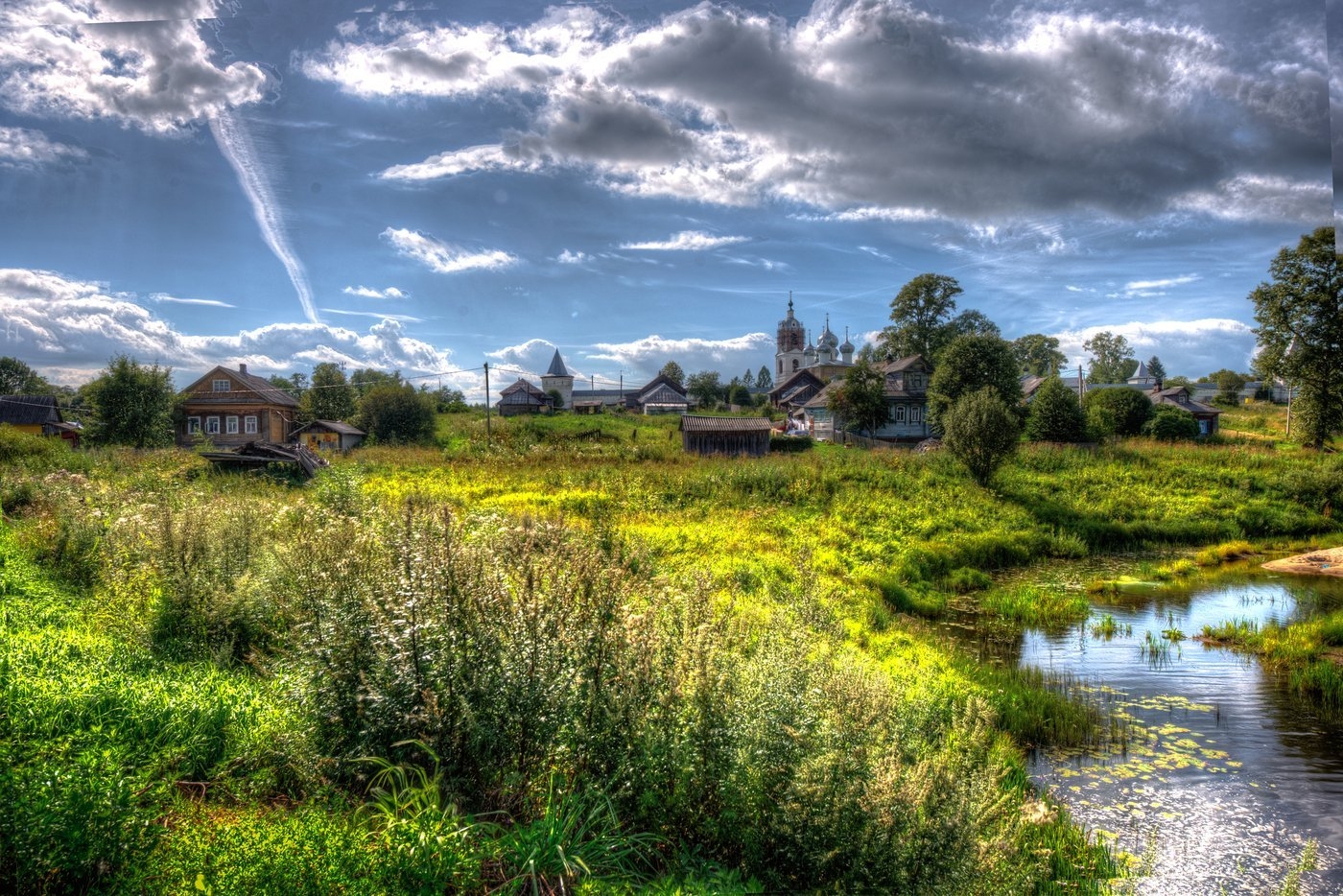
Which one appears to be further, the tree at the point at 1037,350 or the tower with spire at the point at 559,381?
the tower with spire at the point at 559,381

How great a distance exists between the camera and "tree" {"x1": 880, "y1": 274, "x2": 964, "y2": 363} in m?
30.5

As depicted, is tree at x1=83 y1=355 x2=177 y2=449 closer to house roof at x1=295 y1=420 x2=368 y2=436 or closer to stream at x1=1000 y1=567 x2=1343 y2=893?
house roof at x1=295 y1=420 x2=368 y2=436

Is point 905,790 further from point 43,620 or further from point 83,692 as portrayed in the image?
point 43,620

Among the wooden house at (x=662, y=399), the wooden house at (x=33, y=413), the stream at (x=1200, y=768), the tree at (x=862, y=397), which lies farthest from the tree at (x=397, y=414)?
the stream at (x=1200, y=768)

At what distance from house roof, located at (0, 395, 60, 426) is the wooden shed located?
19.3 meters

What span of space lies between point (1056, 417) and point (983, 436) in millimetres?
8005

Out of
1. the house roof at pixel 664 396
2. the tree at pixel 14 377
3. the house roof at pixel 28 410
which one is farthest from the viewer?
the house roof at pixel 664 396

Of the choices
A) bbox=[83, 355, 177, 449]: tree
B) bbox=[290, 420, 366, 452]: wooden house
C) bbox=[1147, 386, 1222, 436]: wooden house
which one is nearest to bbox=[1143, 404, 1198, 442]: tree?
bbox=[1147, 386, 1222, 436]: wooden house

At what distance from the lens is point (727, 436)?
27984 mm

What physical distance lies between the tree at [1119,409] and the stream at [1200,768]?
18.1 meters

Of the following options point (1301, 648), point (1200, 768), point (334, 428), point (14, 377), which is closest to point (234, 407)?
point (334, 428)

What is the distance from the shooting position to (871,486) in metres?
16.8

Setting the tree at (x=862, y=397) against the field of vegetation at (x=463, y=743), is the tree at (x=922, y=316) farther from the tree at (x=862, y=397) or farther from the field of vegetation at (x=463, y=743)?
the field of vegetation at (x=463, y=743)

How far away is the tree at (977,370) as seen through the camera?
25.1 meters
